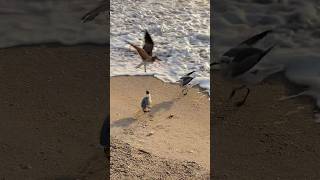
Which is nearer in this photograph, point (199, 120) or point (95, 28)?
point (199, 120)

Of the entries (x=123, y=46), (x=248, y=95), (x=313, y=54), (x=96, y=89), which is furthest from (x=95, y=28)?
(x=313, y=54)

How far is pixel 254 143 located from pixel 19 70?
253 centimetres

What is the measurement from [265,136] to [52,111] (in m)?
2.07

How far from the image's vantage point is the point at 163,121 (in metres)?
6.07

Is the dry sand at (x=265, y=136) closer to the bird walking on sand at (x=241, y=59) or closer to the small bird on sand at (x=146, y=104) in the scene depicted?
the bird walking on sand at (x=241, y=59)

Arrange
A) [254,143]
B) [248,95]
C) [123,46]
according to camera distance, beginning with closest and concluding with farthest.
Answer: [254,143] < [248,95] < [123,46]

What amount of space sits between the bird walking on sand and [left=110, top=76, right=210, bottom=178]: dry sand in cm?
39

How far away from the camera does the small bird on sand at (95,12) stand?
7074 millimetres

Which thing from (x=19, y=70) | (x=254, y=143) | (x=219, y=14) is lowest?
(x=254, y=143)

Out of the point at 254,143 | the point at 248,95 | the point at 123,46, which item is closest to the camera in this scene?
the point at 254,143

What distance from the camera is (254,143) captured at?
230 inches

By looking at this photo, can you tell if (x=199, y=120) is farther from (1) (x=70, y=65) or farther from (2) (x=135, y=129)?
(1) (x=70, y=65)

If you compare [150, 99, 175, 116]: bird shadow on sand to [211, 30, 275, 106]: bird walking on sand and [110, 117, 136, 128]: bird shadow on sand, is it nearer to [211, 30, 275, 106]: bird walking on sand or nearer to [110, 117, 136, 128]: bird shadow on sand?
[110, 117, 136, 128]: bird shadow on sand

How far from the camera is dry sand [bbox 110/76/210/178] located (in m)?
5.84
